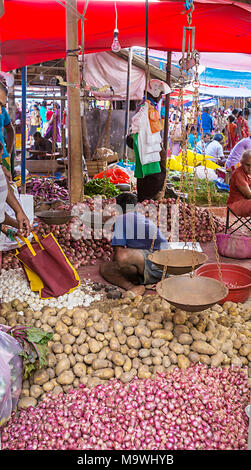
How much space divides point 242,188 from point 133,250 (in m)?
1.88

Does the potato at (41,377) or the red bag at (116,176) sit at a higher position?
the red bag at (116,176)

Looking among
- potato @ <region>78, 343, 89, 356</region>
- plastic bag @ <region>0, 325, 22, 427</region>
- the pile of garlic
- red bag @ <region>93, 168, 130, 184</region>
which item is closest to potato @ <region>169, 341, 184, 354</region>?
potato @ <region>78, 343, 89, 356</region>

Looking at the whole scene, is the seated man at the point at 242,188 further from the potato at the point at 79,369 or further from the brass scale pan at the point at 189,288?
the potato at the point at 79,369

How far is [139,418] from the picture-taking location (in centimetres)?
186

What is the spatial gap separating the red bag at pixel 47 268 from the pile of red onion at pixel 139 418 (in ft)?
3.95

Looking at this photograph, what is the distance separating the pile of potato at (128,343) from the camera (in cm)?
210

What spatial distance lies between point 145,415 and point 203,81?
10369 mm

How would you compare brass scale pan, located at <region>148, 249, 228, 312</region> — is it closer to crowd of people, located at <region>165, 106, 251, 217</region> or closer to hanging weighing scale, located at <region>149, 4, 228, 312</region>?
hanging weighing scale, located at <region>149, 4, 228, 312</region>

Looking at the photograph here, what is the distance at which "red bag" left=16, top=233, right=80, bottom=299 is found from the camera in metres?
3.08

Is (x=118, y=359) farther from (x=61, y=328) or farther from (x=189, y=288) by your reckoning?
(x=189, y=288)

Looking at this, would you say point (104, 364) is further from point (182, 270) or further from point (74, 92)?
point (74, 92)

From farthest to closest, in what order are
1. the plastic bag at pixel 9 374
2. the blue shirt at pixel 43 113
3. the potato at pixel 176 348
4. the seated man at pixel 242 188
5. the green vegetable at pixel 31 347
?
1. the blue shirt at pixel 43 113
2. the seated man at pixel 242 188
3. the potato at pixel 176 348
4. the green vegetable at pixel 31 347
5. the plastic bag at pixel 9 374

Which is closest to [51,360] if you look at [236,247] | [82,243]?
[82,243]

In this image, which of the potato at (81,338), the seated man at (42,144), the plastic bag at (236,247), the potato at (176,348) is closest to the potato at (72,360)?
the potato at (81,338)
